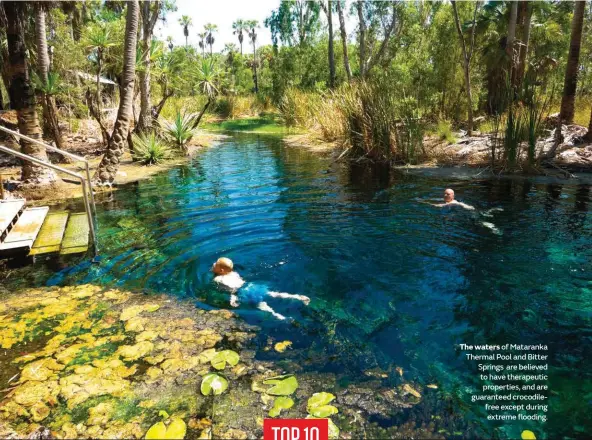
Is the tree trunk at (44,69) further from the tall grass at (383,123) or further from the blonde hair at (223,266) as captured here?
the blonde hair at (223,266)

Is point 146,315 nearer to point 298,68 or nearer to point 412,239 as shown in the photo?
point 412,239

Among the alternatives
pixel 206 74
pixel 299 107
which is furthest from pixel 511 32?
pixel 206 74

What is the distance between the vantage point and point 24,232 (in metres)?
6.29

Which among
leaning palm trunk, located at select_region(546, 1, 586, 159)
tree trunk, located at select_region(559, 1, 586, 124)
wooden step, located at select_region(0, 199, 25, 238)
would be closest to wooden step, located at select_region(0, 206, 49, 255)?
wooden step, located at select_region(0, 199, 25, 238)

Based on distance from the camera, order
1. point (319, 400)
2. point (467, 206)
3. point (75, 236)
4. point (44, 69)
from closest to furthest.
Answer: point (319, 400) → point (75, 236) → point (467, 206) → point (44, 69)

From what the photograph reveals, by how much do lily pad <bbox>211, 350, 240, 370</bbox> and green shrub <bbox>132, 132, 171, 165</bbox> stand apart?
1267 cm

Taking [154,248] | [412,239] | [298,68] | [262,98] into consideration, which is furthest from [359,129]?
[262,98]

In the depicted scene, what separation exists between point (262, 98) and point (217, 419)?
3949cm

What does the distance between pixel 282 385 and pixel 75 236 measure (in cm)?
539

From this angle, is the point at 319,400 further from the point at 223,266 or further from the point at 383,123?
the point at 383,123

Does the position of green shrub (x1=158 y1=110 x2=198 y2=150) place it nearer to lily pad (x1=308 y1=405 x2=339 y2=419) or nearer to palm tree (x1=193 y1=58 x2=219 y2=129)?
palm tree (x1=193 y1=58 x2=219 y2=129)

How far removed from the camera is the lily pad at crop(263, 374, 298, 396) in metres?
3.20

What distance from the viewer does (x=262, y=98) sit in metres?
39.8

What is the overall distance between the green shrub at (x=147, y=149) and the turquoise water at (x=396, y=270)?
4763 mm
